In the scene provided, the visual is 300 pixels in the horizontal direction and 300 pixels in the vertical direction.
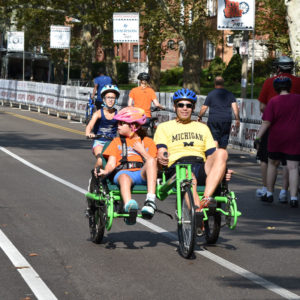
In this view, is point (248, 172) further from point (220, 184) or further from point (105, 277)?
point (105, 277)

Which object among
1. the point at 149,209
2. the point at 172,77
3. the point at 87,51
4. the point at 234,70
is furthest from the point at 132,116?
the point at 172,77

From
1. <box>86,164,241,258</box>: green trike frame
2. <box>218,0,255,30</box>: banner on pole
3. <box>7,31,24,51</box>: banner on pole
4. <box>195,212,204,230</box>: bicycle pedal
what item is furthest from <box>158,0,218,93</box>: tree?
<box>195,212,204,230</box>: bicycle pedal

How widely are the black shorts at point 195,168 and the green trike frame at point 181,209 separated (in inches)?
3.1

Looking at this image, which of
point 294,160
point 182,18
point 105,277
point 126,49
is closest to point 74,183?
point 294,160

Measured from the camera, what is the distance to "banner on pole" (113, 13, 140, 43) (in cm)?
3181

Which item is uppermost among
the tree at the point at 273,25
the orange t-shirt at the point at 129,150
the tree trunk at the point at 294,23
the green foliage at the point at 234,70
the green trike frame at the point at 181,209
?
the tree at the point at 273,25

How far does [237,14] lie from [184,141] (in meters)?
16.9

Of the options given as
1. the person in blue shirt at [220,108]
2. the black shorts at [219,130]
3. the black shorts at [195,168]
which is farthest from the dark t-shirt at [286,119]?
the black shorts at [219,130]

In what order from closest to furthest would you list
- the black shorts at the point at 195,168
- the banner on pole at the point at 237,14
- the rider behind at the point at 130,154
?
the rider behind at the point at 130,154
the black shorts at the point at 195,168
the banner on pole at the point at 237,14

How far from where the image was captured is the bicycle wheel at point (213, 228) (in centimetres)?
872

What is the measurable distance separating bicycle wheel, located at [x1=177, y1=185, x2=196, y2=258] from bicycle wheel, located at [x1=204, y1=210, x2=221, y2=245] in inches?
22.9

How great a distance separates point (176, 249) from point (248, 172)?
8.58 m

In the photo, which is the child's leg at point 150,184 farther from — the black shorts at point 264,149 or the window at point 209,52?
the window at point 209,52

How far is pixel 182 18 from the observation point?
1468 inches
